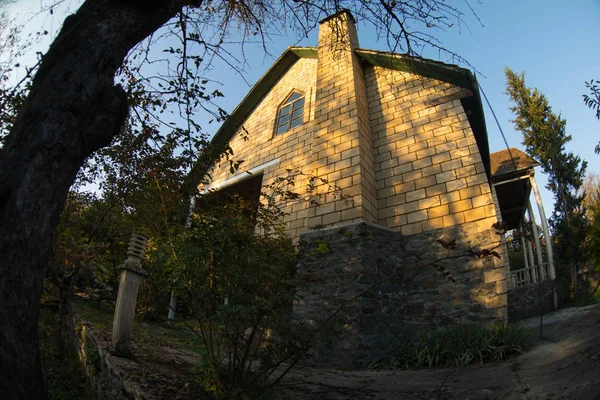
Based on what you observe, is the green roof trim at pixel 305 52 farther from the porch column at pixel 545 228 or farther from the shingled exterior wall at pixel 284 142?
the porch column at pixel 545 228

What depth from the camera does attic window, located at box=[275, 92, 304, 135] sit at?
29.1ft

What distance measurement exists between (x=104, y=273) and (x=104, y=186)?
171 cm

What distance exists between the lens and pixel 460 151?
6.02 m

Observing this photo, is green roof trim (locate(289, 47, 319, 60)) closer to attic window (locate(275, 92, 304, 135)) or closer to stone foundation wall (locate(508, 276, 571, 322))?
attic window (locate(275, 92, 304, 135))

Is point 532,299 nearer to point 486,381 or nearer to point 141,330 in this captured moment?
point 486,381

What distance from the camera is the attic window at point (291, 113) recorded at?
8866 millimetres

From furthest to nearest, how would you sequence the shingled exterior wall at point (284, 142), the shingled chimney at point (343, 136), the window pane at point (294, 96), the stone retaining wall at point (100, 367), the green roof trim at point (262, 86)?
the green roof trim at point (262, 86), the window pane at point (294, 96), the shingled exterior wall at point (284, 142), the shingled chimney at point (343, 136), the stone retaining wall at point (100, 367)

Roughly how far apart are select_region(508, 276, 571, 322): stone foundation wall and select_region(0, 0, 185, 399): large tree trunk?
929 centimetres

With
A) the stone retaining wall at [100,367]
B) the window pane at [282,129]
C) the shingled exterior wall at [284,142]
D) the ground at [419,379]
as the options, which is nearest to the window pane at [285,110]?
the shingled exterior wall at [284,142]

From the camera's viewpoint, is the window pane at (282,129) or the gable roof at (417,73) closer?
the gable roof at (417,73)

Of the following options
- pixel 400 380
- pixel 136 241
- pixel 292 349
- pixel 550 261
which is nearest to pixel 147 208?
pixel 136 241

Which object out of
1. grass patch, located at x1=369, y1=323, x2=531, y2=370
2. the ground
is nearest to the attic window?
grass patch, located at x1=369, y1=323, x2=531, y2=370

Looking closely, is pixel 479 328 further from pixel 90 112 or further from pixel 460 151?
pixel 90 112

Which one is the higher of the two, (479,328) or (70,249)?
(70,249)
